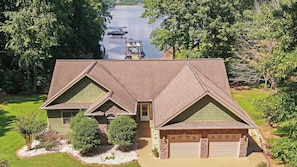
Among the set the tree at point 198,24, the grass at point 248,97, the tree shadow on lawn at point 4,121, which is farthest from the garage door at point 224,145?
the tree shadow on lawn at point 4,121

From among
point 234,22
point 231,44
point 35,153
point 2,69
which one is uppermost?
point 234,22

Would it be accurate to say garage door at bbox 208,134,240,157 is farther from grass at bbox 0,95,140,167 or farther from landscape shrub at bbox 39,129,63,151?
landscape shrub at bbox 39,129,63,151

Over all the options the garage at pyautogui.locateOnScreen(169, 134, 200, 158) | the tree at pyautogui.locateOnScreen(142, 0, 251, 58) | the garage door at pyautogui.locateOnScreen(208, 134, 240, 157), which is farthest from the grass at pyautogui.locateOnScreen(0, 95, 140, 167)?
the tree at pyautogui.locateOnScreen(142, 0, 251, 58)

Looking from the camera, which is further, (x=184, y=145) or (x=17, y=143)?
(x=17, y=143)

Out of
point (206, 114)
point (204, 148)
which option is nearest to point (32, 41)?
point (206, 114)

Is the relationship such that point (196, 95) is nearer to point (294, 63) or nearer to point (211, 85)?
point (211, 85)

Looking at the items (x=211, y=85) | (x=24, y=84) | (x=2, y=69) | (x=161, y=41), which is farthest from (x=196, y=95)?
(x=2, y=69)

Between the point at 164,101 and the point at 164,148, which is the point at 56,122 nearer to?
the point at 164,101
